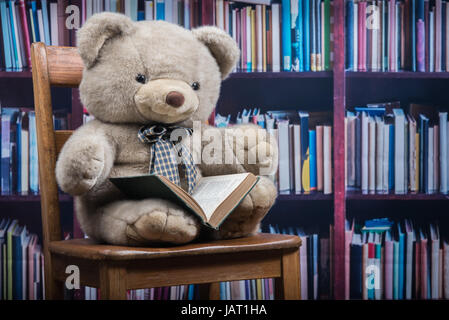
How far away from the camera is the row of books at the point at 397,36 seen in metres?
1.75

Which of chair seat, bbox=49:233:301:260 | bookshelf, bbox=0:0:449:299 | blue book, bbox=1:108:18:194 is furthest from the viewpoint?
bookshelf, bbox=0:0:449:299

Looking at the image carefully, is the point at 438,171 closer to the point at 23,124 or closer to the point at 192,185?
the point at 192,185

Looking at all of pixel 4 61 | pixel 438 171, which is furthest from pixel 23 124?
pixel 438 171

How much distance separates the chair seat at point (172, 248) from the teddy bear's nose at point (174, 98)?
28 centimetres

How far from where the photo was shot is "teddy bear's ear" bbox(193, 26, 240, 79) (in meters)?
1.27

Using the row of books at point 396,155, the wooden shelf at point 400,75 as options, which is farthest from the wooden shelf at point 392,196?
the wooden shelf at point 400,75

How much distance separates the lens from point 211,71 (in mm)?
1248

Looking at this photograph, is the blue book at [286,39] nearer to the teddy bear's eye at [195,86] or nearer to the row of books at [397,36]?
the row of books at [397,36]

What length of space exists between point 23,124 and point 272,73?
2.56ft

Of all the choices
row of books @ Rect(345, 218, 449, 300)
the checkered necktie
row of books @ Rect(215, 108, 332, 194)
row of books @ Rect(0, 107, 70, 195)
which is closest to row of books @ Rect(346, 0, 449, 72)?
row of books @ Rect(215, 108, 332, 194)

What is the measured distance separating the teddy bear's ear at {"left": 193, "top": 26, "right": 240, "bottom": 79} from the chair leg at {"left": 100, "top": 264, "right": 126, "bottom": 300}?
557 millimetres

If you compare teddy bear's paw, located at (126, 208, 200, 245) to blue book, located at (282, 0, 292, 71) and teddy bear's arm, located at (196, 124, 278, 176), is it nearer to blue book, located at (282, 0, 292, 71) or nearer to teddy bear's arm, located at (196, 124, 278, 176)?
teddy bear's arm, located at (196, 124, 278, 176)

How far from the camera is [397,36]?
1.76m
